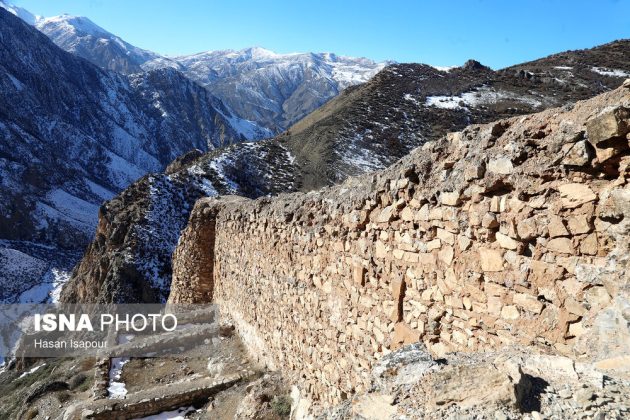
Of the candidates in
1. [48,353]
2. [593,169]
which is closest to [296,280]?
[593,169]

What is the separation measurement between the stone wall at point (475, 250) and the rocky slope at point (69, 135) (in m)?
36.4

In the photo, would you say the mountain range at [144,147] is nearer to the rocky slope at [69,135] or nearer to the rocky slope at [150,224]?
the rocky slope at [150,224]

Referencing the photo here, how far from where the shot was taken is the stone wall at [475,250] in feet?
8.23

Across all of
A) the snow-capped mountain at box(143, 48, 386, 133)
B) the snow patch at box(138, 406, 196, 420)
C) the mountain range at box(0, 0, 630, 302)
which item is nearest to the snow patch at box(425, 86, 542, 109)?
the mountain range at box(0, 0, 630, 302)

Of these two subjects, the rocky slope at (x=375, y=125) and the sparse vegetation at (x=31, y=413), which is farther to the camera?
the rocky slope at (x=375, y=125)

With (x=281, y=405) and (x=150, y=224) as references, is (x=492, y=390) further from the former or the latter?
(x=150, y=224)

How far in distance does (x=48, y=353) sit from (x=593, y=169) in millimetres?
21301

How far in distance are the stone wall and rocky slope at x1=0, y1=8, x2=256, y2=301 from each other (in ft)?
120

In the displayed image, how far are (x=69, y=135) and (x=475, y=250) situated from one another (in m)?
95.3

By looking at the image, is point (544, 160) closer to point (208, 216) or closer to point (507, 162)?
point (507, 162)

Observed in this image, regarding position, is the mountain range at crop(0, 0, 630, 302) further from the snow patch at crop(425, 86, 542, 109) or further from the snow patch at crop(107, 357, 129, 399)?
the snow patch at crop(107, 357, 129, 399)

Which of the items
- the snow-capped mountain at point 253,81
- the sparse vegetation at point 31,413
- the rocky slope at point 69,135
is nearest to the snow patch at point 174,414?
the sparse vegetation at point 31,413

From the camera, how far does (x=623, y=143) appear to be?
2.47 m

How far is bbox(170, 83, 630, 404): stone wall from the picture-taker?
2508 millimetres
